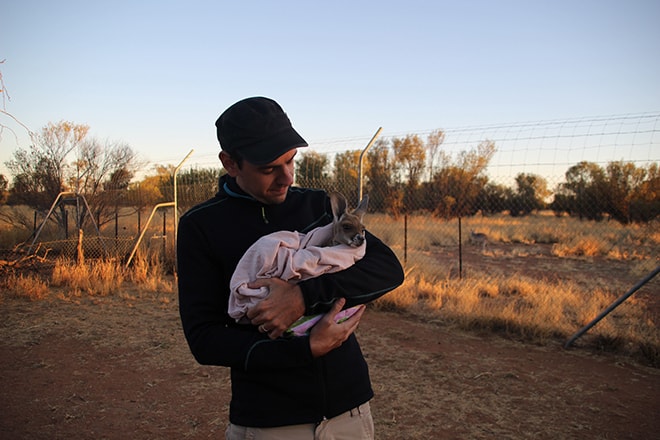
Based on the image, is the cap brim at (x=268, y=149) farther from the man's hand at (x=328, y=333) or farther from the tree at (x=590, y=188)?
the tree at (x=590, y=188)

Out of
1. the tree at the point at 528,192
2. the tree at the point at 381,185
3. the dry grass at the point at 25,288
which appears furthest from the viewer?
the tree at the point at 381,185

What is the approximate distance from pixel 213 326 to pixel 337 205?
0.71m

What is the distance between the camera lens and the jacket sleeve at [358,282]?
159 centimetres

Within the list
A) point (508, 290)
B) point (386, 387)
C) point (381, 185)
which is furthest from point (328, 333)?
point (381, 185)

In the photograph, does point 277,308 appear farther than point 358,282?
No

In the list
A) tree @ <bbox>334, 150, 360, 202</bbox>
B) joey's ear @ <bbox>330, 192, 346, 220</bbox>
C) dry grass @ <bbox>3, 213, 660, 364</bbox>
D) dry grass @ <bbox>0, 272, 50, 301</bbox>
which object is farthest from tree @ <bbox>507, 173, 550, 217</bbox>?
dry grass @ <bbox>0, 272, 50, 301</bbox>

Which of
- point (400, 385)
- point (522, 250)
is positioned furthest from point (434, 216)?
point (400, 385)

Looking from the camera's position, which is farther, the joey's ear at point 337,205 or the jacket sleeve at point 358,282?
the joey's ear at point 337,205

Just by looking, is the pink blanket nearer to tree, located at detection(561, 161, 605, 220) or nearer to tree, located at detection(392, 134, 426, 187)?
tree, located at detection(392, 134, 426, 187)

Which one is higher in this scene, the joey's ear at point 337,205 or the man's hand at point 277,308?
the joey's ear at point 337,205

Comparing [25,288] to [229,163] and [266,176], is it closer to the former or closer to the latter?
Answer: [229,163]

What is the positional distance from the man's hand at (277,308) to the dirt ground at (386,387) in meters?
2.97

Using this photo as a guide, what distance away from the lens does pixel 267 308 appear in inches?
59.7

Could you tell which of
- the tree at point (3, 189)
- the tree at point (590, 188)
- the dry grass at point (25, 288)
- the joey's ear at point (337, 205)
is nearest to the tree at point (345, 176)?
the dry grass at point (25, 288)
